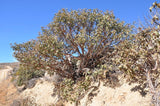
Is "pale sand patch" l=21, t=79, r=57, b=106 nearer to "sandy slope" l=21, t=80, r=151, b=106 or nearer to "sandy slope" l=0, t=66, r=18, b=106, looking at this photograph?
"sandy slope" l=0, t=66, r=18, b=106

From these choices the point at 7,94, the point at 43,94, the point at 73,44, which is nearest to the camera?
the point at 73,44

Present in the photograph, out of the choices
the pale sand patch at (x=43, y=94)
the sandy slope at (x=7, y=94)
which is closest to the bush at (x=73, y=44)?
the pale sand patch at (x=43, y=94)

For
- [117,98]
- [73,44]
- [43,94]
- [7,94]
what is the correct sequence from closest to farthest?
[117,98] → [73,44] → [43,94] → [7,94]

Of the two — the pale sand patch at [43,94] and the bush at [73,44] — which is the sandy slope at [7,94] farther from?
the bush at [73,44]

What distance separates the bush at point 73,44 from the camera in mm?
8086

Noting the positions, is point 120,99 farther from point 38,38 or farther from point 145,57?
point 38,38

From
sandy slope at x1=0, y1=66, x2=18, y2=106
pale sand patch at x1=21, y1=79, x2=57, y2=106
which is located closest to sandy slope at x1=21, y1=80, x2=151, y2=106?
pale sand patch at x1=21, y1=79, x2=57, y2=106

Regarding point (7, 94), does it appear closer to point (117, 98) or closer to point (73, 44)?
point (73, 44)

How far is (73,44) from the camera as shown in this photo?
9.20m

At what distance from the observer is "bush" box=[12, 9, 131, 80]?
8.09 m

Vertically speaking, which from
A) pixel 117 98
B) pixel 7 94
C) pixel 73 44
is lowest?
pixel 117 98

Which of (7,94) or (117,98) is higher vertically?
(7,94)

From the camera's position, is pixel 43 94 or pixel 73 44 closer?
pixel 73 44

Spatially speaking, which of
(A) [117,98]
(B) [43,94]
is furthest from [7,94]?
(A) [117,98]
